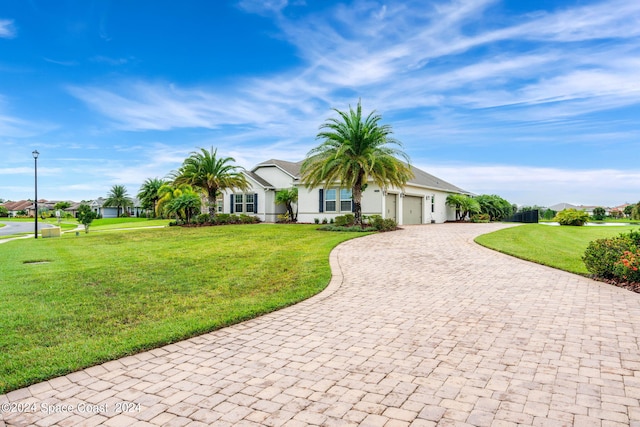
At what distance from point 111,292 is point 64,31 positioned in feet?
42.1

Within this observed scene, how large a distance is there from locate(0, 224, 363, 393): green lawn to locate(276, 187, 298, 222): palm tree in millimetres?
14366

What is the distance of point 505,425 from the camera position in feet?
9.53

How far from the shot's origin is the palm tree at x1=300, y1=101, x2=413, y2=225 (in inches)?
788

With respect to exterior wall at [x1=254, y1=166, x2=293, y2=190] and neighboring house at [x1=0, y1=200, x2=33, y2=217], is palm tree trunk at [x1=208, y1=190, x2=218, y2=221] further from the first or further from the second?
neighboring house at [x1=0, y1=200, x2=33, y2=217]

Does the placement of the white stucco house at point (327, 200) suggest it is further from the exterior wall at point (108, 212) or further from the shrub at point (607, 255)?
the exterior wall at point (108, 212)

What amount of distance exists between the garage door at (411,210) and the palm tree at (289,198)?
8118mm

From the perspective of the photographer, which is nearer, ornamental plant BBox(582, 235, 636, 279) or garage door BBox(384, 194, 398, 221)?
ornamental plant BBox(582, 235, 636, 279)

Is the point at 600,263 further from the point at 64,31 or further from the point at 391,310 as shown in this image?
the point at 64,31

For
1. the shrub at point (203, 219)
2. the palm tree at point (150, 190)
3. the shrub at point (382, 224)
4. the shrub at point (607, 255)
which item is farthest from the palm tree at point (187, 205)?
the palm tree at point (150, 190)

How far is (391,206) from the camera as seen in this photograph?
25.9 meters

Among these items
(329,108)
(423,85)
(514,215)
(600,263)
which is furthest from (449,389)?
(514,215)

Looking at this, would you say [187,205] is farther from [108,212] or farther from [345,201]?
[108,212]

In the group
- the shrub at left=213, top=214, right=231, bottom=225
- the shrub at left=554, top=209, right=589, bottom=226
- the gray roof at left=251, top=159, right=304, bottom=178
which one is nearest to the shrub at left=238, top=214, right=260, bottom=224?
the shrub at left=213, top=214, right=231, bottom=225

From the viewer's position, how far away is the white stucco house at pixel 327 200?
25431mm
